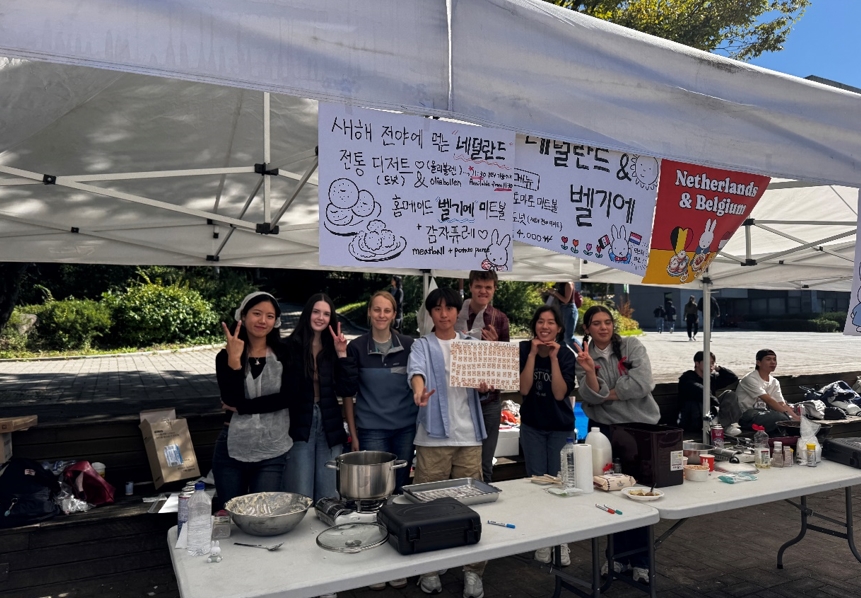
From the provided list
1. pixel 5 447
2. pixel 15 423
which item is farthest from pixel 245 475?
pixel 5 447

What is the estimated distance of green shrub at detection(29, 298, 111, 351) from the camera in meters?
14.9

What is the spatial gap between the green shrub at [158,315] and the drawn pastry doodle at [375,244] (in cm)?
1512

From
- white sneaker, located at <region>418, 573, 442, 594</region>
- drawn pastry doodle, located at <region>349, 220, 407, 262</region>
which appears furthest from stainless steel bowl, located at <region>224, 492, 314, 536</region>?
white sneaker, located at <region>418, 573, 442, 594</region>

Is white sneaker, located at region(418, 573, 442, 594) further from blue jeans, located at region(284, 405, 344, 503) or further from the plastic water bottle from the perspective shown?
the plastic water bottle

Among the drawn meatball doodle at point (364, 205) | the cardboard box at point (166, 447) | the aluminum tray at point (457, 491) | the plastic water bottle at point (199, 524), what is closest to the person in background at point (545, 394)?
the aluminum tray at point (457, 491)

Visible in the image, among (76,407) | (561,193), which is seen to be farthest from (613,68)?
(76,407)

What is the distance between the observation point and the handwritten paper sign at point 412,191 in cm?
243

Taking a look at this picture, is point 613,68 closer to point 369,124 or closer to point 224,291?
point 369,124

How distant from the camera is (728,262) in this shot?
6070mm

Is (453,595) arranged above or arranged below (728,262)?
below

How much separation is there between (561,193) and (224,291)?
17376 mm

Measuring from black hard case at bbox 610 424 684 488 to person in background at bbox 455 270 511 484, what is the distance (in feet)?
3.29

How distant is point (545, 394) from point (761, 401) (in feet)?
12.7

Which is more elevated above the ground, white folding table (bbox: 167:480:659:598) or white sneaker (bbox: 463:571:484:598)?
white folding table (bbox: 167:480:659:598)
